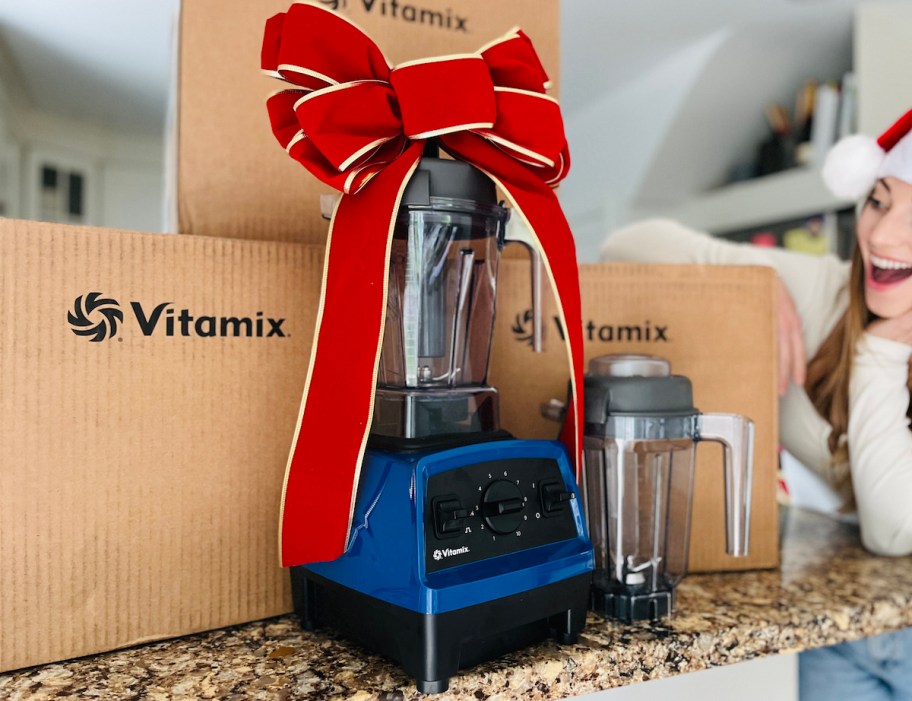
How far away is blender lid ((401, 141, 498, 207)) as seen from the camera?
65 centimetres

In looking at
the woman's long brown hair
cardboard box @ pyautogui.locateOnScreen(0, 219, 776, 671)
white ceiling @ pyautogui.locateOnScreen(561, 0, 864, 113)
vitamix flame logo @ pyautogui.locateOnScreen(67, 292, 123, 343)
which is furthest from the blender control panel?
white ceiling @ pyautogui.locateOnScreen(561, 0, 864, 113)

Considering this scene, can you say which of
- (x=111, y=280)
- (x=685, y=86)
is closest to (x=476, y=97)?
(x=111, y=280)

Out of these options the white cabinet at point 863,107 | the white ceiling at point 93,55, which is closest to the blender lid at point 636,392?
the white cabinet at point 863,107

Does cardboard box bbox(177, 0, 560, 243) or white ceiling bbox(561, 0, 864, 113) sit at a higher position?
white ceiling bbox(561, 0, 864, 113)

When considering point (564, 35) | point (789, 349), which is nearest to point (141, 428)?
point (789, 349)

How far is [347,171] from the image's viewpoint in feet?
2.08

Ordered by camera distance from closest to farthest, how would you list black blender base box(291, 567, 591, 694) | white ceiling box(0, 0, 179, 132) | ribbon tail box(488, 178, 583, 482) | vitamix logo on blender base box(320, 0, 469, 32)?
black blender base box(291, 567, 591, 694)
ribbon tail box(488, 178, 583, 482)
vitamix logo on blender base box(320, 0, 469, 32)
white ceiling box(0, 0, 179, 132)

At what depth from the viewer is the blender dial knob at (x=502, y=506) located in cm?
63

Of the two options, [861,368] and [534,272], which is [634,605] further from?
[861,368]

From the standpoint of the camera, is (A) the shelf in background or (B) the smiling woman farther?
(A) the shelf in background

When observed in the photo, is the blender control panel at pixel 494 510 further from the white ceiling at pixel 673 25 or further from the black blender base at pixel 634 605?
the white ceiling at pixel 673 25

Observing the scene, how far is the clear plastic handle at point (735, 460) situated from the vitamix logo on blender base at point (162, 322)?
44cm

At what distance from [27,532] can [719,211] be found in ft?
11.1

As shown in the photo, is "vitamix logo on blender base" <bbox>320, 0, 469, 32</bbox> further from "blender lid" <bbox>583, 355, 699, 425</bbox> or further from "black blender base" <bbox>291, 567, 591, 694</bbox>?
"black blender base" <bbox>291, 567, 591, 694</bbox>
